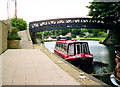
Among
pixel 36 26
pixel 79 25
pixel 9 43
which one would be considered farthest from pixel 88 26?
pixel 9 43

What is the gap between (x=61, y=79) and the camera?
595cm

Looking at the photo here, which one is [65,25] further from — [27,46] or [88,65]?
[88,65]

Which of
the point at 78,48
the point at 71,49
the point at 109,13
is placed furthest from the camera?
the point at 109,13

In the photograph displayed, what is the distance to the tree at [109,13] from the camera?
24.9 metres

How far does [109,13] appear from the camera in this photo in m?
25.6

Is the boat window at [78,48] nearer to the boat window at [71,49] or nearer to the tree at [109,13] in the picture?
the boat window at [71,49]

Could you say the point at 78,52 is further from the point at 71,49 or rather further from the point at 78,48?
the point at 71,49

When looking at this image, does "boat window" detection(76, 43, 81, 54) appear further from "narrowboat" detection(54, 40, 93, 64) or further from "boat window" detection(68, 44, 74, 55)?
"boat window" detection(68, 44, 74, 55)

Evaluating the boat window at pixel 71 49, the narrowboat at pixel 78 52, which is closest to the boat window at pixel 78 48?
the narrowboat at pixel 78 52

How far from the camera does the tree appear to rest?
24.9 meters

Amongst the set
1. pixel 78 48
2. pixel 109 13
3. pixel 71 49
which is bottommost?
pixel 71 49

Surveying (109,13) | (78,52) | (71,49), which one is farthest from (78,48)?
(109,13)

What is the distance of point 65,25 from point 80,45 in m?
19.6

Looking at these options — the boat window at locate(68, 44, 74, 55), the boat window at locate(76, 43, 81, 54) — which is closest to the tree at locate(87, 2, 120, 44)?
the boat window at locate(76, 43, 81, 54)
